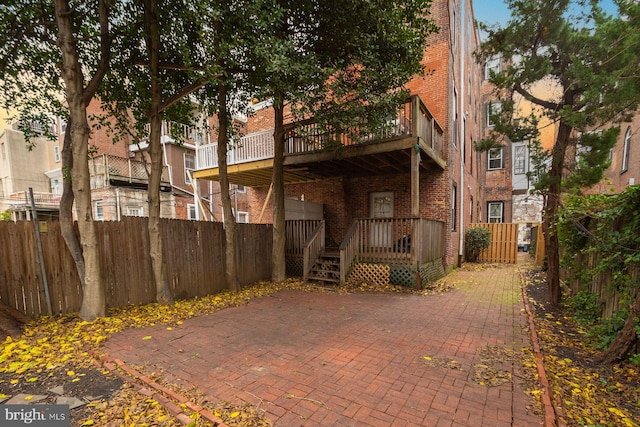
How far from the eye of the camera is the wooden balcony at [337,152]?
775 cm

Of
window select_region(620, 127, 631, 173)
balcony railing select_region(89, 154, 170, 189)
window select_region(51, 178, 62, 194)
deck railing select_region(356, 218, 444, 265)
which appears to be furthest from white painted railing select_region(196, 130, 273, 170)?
window select_region(51, 178, 62, 194)

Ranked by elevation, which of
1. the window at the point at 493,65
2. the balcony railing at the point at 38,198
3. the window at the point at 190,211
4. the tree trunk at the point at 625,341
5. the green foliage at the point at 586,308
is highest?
the window at the point at 493,65

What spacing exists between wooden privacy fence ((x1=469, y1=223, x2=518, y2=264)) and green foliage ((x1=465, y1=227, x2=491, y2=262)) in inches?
13.4

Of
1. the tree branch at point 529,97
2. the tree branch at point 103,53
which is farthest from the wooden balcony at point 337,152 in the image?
the tree branch at point 103,53

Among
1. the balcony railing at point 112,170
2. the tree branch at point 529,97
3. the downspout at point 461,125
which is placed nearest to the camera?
the tree branch at point 529,97

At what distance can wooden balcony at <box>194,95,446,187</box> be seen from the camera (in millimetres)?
7746

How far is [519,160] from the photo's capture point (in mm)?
19625

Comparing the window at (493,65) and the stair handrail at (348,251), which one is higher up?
the window at (493,65)

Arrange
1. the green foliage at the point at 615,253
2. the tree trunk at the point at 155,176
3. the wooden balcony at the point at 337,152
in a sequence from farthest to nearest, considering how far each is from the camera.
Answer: the wooden balcony at the point at 337,152
the tree trunk at the point at 155,176
the green foliage at the point at 615,253

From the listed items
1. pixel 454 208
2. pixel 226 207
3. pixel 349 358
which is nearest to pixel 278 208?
pixel 226 207

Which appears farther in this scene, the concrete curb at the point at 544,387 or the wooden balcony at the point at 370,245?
the wooden balcony at the point at 370,245

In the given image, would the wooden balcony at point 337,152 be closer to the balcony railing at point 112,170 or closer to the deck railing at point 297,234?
the deck railing at point 297,234

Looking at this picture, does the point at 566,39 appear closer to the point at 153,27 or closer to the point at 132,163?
the point at 153,27

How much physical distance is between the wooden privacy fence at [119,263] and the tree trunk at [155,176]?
0.77 feet
